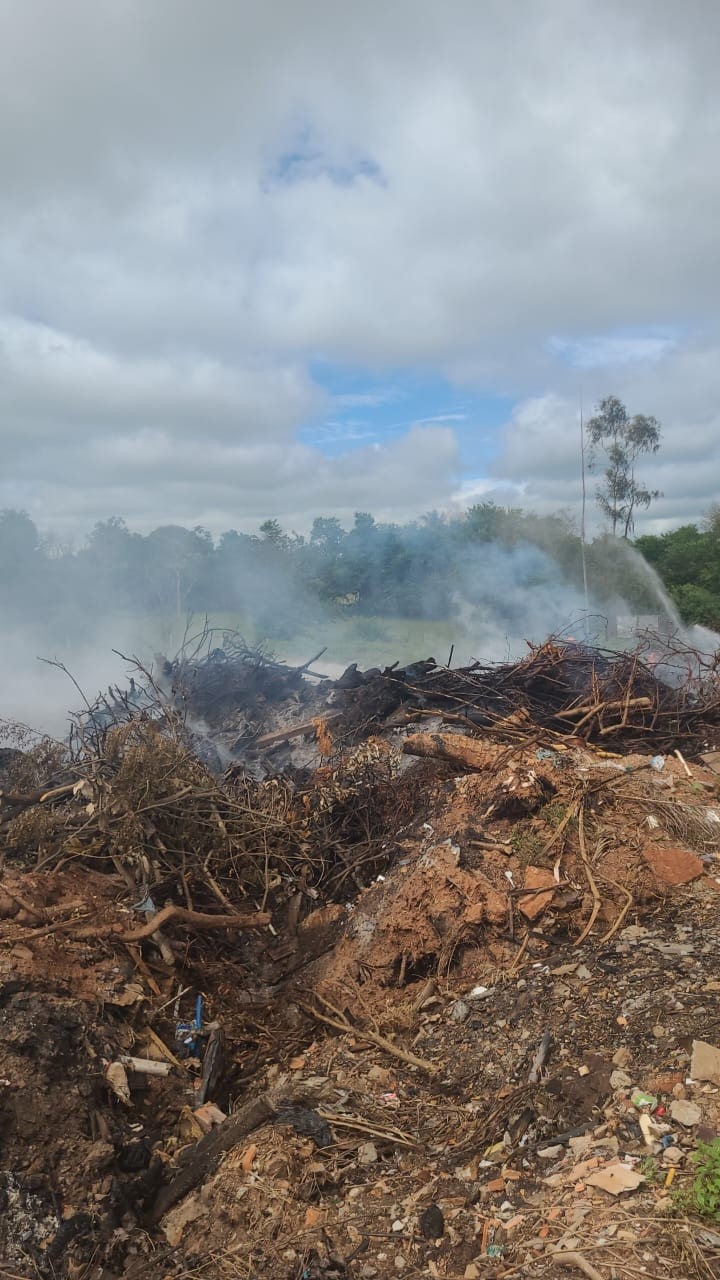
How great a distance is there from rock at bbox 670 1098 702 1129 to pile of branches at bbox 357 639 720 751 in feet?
15.7

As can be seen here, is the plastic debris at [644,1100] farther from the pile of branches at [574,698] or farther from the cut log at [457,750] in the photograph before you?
the pile of branches at [574,698]

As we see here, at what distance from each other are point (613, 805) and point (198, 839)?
9.98 feet

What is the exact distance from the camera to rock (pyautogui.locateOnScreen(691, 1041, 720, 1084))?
3133 millimetres

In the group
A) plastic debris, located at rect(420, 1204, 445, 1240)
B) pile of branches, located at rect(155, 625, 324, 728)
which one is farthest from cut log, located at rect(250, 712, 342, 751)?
plastic debris, located at rect(420, 1204, 445, 1240)

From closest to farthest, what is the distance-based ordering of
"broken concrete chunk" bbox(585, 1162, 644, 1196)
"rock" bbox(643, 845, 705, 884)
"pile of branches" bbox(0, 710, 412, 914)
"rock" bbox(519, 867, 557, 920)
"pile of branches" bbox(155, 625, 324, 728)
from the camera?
"broken concrete chunk" bbox(585, 1162, 644, 1196) → "rock" bbox(519, 867, 557, 920) → "rock" bbox(643, 845, 705, 884) → "pile of branches" bbox(0, 710, 412, 914) → "pile of branches" bbox(155, 625, 324, 728)

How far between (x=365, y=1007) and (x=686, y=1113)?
7.91 feet

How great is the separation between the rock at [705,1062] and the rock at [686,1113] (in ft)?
0.54

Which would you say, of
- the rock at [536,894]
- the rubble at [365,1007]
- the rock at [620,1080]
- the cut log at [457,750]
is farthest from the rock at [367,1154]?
the cut log at [457,750]

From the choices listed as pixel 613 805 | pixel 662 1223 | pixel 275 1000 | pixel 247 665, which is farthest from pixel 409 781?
pixel 247 665

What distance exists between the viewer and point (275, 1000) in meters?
5.23

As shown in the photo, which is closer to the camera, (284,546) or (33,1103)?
(33,1103)

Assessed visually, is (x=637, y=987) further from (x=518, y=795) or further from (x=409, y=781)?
(x=409, y=781)

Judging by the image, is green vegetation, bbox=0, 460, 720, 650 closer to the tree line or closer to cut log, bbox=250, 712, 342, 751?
the tree line

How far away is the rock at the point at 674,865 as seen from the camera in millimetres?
5312
